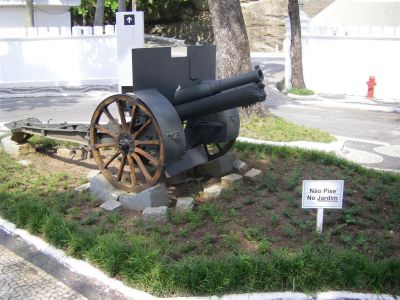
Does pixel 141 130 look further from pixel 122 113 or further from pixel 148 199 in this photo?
pixel 148 199

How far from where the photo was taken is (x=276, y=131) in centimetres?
930

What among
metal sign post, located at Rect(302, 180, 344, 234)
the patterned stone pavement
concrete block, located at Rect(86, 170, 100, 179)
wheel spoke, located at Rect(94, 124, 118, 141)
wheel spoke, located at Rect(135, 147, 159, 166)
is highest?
wheel spoke, located at Rect(94, 124, 118, 141)

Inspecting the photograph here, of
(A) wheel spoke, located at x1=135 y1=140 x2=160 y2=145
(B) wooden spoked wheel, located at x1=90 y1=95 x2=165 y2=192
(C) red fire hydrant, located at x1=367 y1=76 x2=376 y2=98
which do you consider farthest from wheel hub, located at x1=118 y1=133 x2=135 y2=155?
(C) red fire hydrant, located at x1=367 y1=76 x2=376 y2=98

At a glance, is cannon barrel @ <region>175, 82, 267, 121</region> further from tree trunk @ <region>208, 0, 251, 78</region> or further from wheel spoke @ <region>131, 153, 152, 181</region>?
tree trunk @ <region>208, 0, 251, 78</region>

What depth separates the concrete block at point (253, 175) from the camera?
671cm

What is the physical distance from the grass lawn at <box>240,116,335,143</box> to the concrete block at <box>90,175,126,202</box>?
347cm

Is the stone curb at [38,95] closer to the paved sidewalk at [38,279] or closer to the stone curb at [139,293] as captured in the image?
the paved sidewalk at [38,279]

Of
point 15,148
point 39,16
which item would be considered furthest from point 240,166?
point 39,16

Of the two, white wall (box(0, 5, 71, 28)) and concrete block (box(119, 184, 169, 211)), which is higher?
white wall (box(0, 5, 71, 28))

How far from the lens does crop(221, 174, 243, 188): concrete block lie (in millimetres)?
6453

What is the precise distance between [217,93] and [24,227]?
2.51 metres

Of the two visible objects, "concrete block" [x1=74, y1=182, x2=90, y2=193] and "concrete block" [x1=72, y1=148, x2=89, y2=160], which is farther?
"concrete block" [x1=72, y1=148, x2=89, y2=160]

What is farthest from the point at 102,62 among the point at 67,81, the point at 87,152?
the point at 87,152

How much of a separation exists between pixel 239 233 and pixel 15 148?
14.5ft
